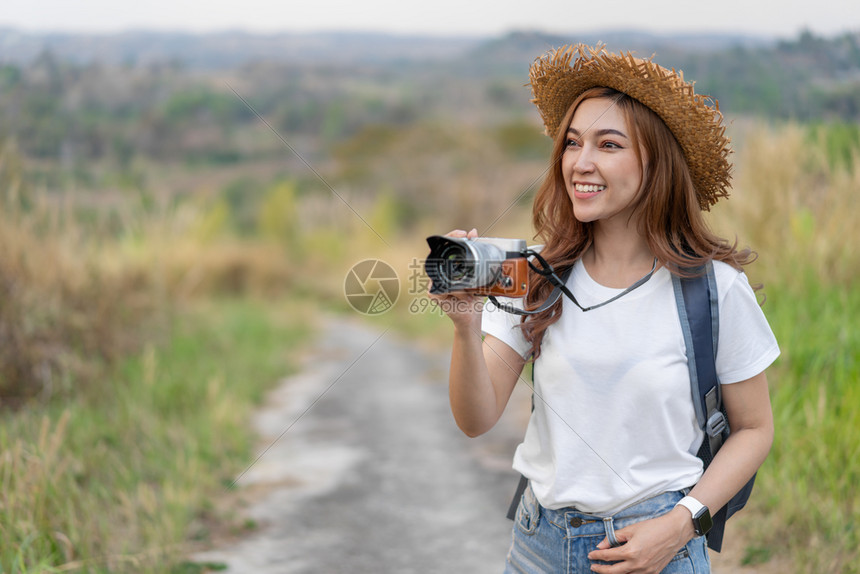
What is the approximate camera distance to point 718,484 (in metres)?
1.30

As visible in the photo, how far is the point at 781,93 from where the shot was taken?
222 inches

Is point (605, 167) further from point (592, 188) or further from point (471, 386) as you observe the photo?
point (471, 386)

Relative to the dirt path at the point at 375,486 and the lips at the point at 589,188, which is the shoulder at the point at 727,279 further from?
the dirt path at the point at 375,486

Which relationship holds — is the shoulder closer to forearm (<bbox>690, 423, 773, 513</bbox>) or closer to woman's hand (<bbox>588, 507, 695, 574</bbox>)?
forearm (<bbox>690, 423, 773, 513</bbox>)

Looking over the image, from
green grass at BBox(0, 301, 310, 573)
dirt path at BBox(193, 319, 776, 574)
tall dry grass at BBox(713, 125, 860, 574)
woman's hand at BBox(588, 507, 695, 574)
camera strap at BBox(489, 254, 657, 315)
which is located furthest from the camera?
dirt path at BBox(193, 319, 776, 574)

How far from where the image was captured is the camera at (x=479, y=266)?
1.28 meters

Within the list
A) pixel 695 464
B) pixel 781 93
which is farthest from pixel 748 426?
pixel 781 93

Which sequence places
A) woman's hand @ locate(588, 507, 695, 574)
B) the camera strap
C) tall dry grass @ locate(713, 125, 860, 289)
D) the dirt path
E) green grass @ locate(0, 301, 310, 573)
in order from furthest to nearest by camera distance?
tall dry grass @ locate(713, 125, 860, 289)
the dirt path
green grass @ locate(0, 301, 310, 573)
the camera strap
woman's hand @ locate(588, 507, 695, 574)

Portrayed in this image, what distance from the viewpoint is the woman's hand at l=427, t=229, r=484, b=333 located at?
1295mm

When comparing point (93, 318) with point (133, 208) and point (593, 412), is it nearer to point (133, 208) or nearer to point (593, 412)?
point (133, 208)

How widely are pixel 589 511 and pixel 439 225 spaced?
16.5 m

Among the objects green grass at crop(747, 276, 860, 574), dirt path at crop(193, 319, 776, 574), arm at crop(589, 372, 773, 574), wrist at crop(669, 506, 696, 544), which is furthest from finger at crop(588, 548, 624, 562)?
dirt path at crop(193, 319, 776, 574)

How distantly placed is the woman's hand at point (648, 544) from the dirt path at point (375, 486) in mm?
1654

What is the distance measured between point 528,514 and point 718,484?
360 mm
